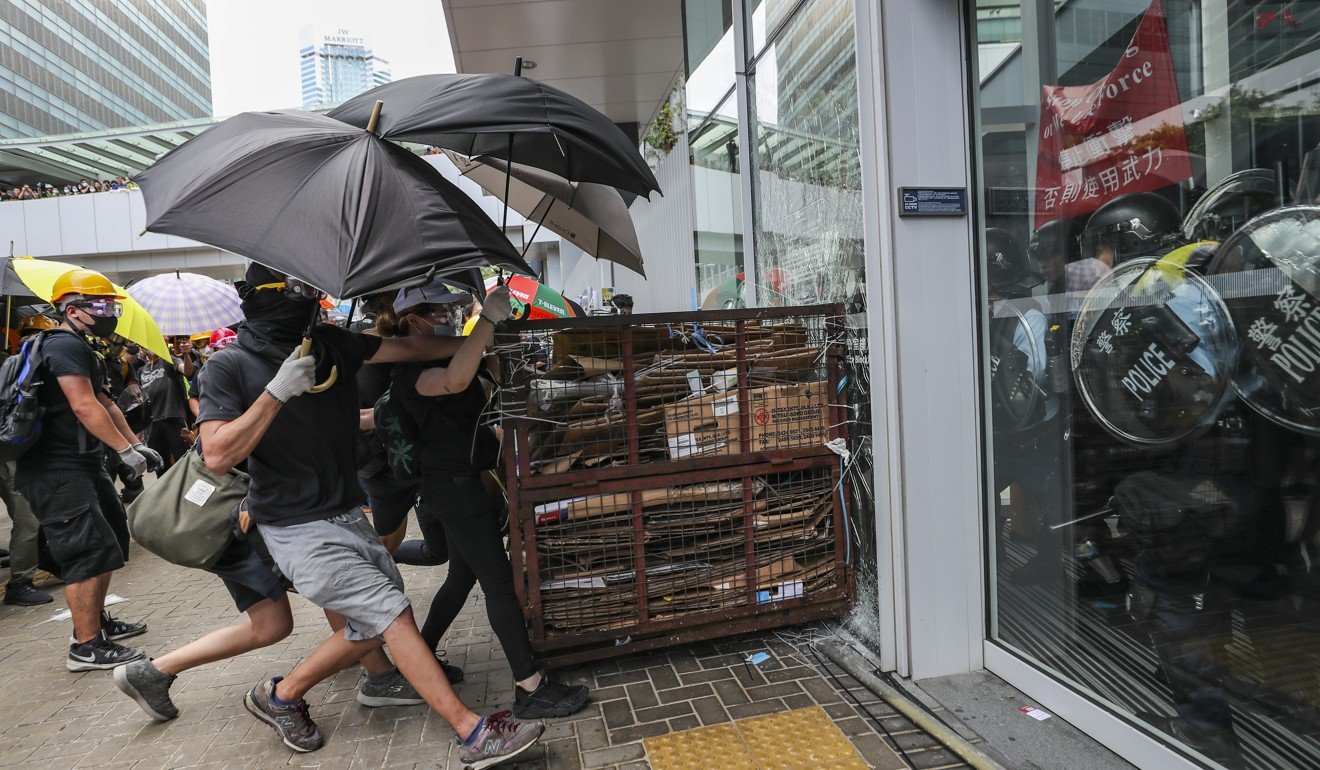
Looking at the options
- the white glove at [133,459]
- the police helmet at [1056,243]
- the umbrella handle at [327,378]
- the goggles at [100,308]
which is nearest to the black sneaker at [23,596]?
the white glove at [133,459]

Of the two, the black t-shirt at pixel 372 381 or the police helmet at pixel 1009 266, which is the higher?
the police helmet at pixel 1009 266

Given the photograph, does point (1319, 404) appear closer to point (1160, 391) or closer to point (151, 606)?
point (1160, 391)

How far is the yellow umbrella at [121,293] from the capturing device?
4.39 metres

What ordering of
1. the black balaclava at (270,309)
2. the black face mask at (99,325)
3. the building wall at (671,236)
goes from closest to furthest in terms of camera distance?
1. the black balaclava at (270,309)
2. the black face mask at (99,325)
3. the building wall at (671,236)

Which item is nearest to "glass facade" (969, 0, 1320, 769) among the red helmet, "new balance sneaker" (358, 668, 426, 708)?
"new balance sneaker" (358, 668, 426, 708)

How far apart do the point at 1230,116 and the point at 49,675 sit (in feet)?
19.5

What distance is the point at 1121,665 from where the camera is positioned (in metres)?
2.79

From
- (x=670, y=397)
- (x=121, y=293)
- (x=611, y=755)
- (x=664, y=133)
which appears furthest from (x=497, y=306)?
(x=664, y=133)

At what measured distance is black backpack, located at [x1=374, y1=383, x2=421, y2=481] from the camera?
11.4 feet

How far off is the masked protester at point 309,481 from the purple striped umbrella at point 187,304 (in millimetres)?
3593

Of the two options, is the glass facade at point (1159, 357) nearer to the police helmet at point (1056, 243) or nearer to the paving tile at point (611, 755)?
the police helmet at point (1056, 243)

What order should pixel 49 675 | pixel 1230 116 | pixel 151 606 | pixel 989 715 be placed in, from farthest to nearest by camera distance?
1. pixel 151 606
2. pixel 49 675
3. pixel 989 715
4. pixel 1230 116

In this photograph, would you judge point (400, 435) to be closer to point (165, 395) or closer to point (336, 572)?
point (336, 572)

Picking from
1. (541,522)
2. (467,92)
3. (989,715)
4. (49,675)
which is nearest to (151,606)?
(49,675)
